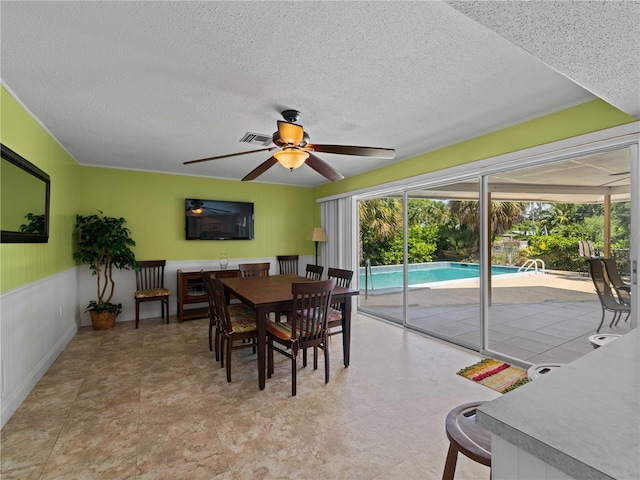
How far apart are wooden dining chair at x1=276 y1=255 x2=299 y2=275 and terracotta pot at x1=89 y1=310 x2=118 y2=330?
2.85m

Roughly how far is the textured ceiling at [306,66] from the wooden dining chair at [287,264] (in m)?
3.20

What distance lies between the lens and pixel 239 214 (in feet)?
19.0

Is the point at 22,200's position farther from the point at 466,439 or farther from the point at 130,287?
the point at 466,439

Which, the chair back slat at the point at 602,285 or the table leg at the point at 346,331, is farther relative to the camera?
the table leg at the point at 346,331

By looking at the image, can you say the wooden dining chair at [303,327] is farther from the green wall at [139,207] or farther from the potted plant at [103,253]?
the potted plant at [103,253]

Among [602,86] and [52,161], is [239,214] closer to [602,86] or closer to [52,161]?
[52,161]

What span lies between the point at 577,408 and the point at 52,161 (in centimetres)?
452

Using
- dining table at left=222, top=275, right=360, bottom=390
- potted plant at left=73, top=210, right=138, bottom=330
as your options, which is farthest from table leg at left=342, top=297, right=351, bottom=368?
potted plant at left=73, top=210, right=138, bottom=330

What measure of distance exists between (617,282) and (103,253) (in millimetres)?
5753

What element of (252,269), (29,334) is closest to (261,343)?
(252,269)

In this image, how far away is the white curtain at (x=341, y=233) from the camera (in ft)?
18.0

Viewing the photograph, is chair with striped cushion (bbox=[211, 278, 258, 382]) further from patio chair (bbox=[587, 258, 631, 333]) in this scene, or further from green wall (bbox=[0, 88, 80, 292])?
patio chair (bbox=[587, 258, 631, 333])

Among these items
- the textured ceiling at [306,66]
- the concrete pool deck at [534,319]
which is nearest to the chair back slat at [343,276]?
the concrete pool deck at [534,319]

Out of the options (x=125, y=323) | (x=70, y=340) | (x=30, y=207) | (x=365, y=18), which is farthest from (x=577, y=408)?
(x=125, y=323)
